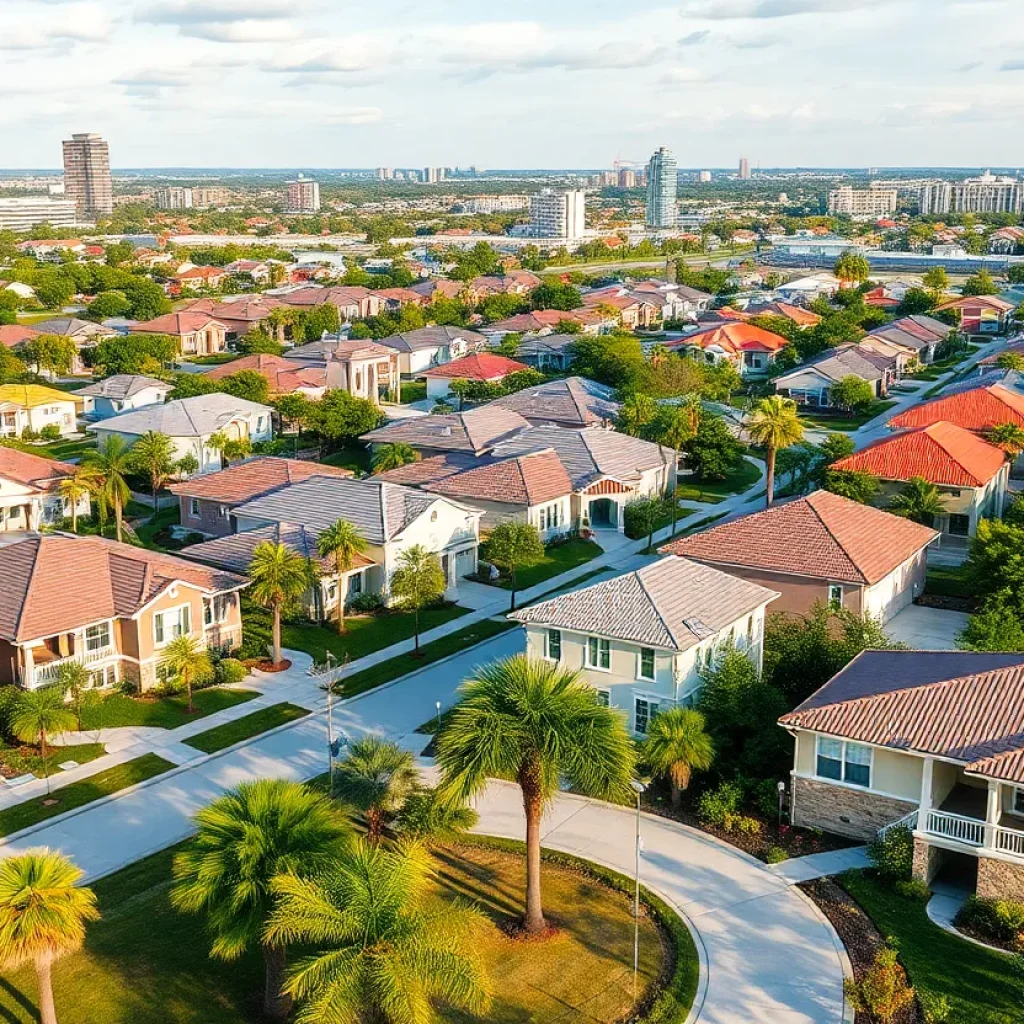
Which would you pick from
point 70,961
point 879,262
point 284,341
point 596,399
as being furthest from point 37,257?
point 70,961

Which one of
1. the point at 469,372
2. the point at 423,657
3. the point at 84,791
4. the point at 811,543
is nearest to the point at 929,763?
the point at 811,543

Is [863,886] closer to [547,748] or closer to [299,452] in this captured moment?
[547,748]

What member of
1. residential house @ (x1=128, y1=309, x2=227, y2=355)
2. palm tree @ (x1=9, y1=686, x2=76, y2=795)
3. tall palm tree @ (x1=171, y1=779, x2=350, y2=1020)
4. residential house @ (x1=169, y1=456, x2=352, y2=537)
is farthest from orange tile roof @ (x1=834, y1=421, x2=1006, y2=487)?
residential house @ (x1=128, y1=309, x2=227, y2=355)

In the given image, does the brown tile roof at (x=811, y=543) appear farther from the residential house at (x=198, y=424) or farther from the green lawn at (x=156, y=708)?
the residential house at (x=198, y=424)

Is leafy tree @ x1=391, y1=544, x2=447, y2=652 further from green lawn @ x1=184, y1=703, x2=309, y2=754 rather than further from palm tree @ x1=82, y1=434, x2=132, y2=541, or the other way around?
palm tree @ x1=82, y1=434, x2=132, y2=541

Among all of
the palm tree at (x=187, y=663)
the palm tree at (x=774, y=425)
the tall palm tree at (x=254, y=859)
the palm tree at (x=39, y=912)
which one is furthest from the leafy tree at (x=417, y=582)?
the palm tree at (x=39, y=912)
